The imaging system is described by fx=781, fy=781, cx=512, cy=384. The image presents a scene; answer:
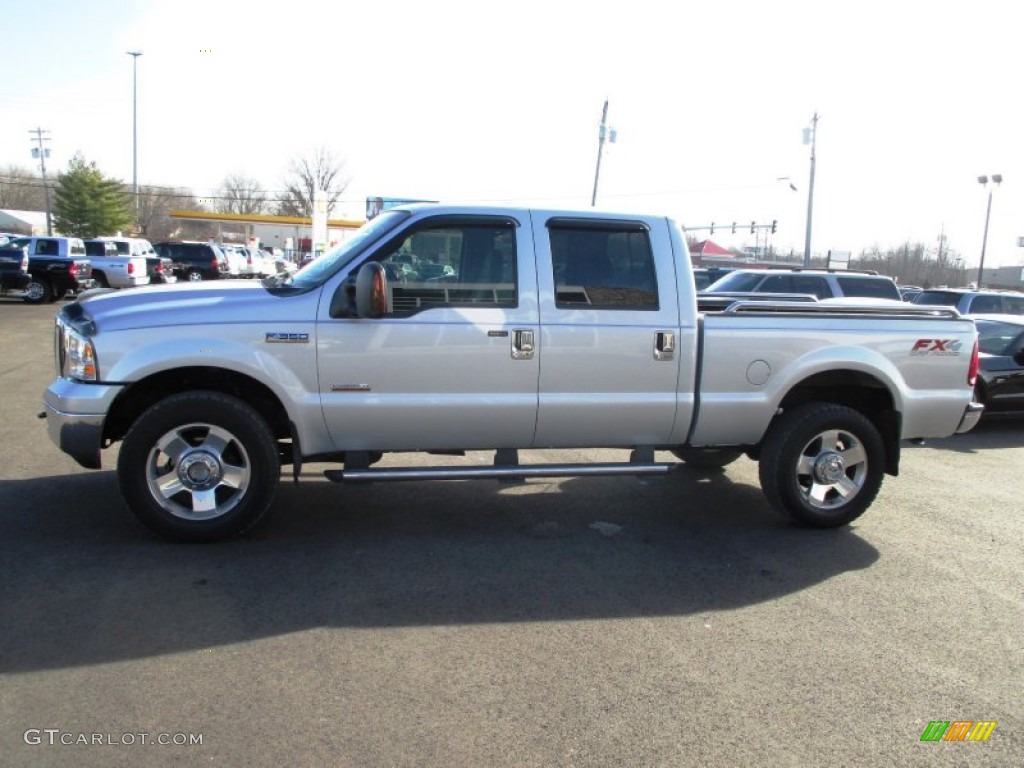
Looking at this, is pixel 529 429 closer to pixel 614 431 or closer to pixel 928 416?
pixel 614 431

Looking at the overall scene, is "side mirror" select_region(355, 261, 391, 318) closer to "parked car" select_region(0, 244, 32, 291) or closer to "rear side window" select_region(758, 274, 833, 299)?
"rear side window" select_region(758, 274, 833, 299)

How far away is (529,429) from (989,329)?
27.1 ft

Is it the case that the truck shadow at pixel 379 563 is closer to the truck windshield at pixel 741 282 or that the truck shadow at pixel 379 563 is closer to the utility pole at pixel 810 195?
the truck windshield at pixel 741 282

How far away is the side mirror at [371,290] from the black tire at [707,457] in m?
2.51

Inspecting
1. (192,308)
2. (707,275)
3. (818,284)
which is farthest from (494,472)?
(707,275)

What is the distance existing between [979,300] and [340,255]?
49.6 ft

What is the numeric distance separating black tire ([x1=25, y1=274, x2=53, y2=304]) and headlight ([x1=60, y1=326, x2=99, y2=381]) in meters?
22.6

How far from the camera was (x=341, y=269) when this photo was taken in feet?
15.8

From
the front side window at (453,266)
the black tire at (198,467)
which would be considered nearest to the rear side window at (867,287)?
the front side window at (453,266)

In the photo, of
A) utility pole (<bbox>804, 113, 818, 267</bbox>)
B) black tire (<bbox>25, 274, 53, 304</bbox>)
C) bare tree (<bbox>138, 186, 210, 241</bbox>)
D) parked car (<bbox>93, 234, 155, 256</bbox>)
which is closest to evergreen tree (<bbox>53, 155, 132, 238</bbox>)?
bare tree (<bbox>138, 186, 210, 241</bbox>)

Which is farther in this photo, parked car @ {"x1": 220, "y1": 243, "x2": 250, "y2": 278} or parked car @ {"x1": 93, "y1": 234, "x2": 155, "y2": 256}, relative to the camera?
parked car @ {"x1": 220, "y1": 243, "x2": 250, "y2": 278}

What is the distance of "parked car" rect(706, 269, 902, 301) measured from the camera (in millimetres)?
14727

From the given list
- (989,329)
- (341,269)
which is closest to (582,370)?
(341,269)

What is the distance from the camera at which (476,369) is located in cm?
488
